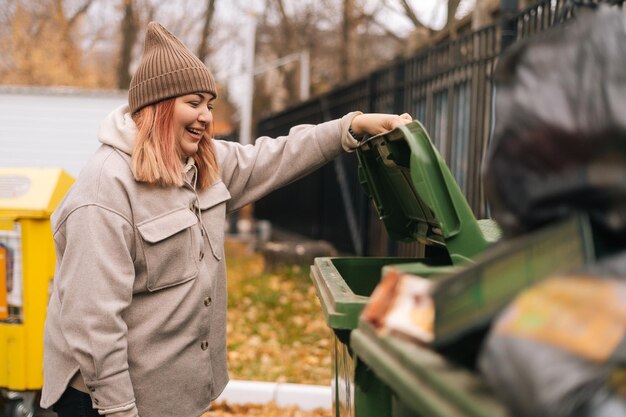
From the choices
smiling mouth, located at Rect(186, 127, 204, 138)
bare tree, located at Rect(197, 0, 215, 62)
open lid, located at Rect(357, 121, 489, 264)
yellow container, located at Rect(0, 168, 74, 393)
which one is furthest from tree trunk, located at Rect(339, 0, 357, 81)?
smiling mouth, located at Rect(186, 127, 204, 138)

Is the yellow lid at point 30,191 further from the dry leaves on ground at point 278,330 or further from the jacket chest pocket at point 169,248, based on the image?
the dry leaves on ground at point 278,330

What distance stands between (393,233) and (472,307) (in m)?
1.92

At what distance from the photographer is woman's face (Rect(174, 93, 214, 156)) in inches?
112

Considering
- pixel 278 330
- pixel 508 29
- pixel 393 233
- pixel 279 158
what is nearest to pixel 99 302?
pixel 279 158

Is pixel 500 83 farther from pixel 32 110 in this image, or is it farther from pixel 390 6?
pixel 390 6

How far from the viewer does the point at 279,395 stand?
186 inches

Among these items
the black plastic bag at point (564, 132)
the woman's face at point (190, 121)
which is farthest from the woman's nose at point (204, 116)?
the black plastic bag at point (564, 132)

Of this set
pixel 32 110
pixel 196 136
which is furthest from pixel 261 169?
pixel 32 110

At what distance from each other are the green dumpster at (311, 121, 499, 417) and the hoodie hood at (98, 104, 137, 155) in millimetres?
850

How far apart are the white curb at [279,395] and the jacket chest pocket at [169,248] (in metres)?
2.18

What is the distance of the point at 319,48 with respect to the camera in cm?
2633

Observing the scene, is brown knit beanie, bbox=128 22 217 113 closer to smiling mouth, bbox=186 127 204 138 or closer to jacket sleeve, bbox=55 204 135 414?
smiling mouth, bbox=186 127 204 138

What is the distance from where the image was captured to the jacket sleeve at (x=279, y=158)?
322 centimetres

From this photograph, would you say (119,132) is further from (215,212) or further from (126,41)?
(126,41)
